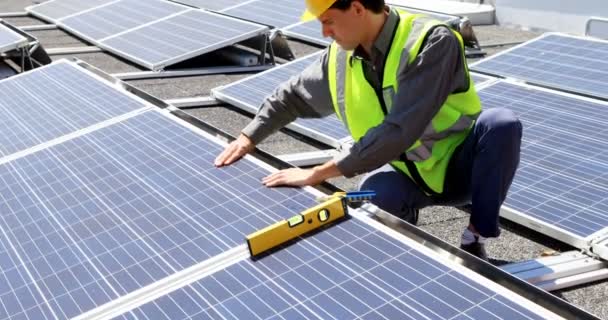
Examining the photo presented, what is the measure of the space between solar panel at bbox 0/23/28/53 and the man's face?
5.92m

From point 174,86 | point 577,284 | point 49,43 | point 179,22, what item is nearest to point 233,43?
point 174,86

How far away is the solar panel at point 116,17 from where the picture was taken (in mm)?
10883

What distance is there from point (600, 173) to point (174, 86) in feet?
16.6

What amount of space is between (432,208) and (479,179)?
105 centimetres

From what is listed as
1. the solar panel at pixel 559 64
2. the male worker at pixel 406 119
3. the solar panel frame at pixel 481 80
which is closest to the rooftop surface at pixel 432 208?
the male worker at pixel 406 119

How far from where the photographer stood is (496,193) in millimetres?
4082

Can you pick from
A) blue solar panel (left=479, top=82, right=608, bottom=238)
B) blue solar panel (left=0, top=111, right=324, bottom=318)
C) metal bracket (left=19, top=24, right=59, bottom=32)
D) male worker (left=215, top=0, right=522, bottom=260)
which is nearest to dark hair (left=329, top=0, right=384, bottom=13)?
male worker (left=215, top=0, right=522, bottom=260)

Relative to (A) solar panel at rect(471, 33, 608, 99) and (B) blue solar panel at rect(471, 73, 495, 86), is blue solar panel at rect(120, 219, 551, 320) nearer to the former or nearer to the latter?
(B) blue solar panel at rect(471, 73, 495, 86)

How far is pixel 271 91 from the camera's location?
24.1 ft

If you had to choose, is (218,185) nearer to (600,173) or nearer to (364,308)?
(364,308)

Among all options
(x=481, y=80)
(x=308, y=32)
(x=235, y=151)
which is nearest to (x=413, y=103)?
(x=235, y=151)

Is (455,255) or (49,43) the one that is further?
(49,43)

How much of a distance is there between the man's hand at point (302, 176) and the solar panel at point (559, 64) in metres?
3.49

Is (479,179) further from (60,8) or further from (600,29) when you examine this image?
(60,8)
